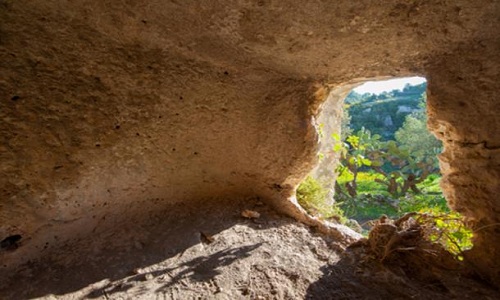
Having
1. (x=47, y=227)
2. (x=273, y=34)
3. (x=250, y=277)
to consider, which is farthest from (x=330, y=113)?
(x=47, y=227)

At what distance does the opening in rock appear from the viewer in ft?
7.70

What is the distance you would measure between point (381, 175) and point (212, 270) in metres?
15.1

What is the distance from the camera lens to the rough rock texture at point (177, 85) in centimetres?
160

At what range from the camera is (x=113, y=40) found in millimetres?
1874

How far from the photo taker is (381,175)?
14844 millimetres

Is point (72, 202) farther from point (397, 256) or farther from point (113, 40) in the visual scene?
point (397, 256)

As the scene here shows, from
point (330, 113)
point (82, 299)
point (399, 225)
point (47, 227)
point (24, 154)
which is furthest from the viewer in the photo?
point (330, 113)

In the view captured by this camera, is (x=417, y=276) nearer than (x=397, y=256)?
Yes

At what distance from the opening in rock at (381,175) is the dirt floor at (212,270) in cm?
35

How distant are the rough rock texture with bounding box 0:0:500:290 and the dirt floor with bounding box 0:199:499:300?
0.53 ft

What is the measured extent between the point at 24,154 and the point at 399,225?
2.41m

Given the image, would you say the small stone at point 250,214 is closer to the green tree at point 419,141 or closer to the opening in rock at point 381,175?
the opening in rock at point 381,175

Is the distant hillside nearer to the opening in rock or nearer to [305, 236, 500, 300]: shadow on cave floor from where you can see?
the opening in rock

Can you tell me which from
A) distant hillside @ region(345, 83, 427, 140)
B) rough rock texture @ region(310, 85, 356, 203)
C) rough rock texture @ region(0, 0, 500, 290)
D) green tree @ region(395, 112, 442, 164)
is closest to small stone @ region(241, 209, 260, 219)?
rough rock texture @ region(0, 0, 500, 290)
